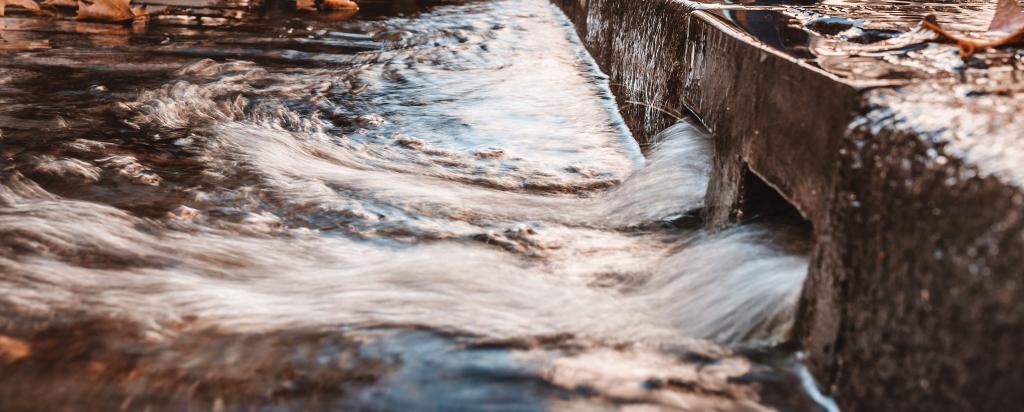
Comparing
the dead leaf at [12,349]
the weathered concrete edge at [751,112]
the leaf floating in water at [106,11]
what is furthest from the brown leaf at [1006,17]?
the leaf floating in water at [106,11]

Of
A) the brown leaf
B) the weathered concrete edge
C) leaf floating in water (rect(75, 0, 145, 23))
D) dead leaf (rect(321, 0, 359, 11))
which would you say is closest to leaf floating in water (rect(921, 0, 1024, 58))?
the brown leaf

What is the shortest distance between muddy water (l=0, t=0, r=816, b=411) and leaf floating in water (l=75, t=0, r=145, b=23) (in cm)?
243

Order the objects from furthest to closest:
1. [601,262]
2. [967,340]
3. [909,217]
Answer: [601,262] < [909,217] < [967,340]

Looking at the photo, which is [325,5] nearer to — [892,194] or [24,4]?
[24,4]

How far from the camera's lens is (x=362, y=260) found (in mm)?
2385

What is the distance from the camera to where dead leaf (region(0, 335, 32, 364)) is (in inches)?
68.1

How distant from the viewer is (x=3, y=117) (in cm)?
388

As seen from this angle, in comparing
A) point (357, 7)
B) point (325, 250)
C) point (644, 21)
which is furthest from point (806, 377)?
point (357, 7)

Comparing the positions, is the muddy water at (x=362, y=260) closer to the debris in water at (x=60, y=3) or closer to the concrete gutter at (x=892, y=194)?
the concrete gutter at (x=892, y=194)

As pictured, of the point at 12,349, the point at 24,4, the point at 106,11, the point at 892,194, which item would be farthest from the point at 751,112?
the point at 24,4

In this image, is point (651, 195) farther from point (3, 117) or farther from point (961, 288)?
point (3, 117)

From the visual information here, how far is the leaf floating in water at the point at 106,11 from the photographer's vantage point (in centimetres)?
712

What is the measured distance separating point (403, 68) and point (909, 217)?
483 centimetres

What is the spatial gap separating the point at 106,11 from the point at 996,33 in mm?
6701
